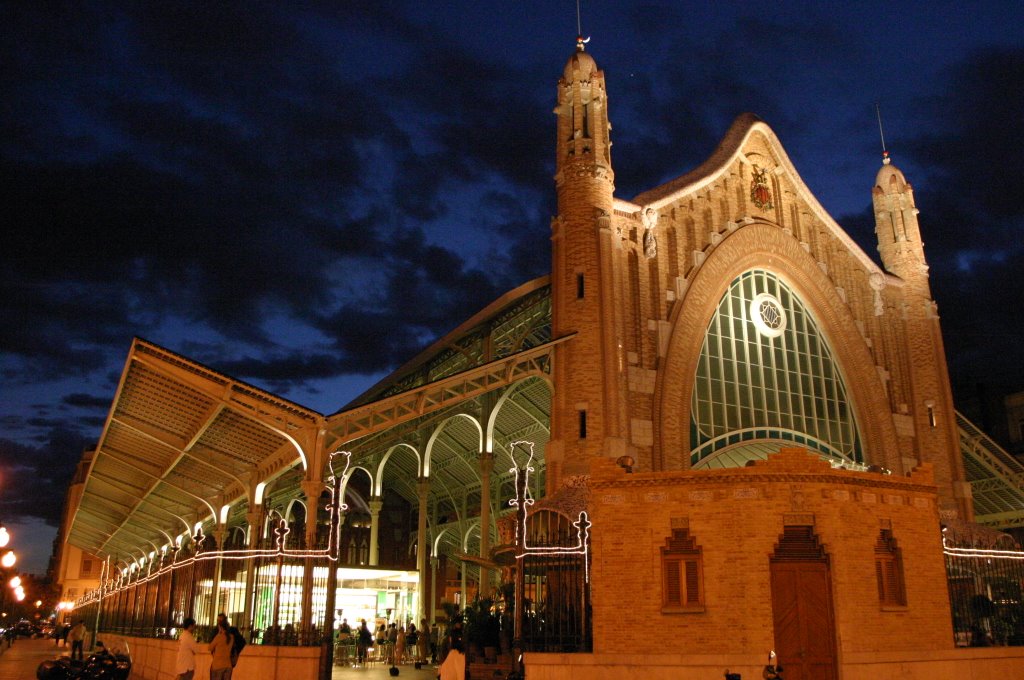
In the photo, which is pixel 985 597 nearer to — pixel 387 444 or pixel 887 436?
pixel 887 436

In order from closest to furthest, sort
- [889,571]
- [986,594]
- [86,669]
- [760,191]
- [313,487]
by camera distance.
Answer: [889,571], [986,594], [86,669], [313,487], [760,191]

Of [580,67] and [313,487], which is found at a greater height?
[580,67]

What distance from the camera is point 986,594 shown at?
17.9 meters

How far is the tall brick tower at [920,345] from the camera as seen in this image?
34594 mm

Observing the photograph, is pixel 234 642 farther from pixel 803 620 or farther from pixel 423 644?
pixel 423 644

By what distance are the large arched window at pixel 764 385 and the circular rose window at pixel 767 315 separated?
0.11 feet

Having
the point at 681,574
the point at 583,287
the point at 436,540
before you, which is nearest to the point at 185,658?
the point at 681,574

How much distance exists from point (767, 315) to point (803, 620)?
19436mm

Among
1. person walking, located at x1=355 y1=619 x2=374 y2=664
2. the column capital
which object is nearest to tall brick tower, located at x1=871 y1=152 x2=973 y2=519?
person walking, located at x1=355 y1=619 x2=374 y2=664

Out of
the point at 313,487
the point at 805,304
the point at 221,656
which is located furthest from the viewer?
the point at 805,304

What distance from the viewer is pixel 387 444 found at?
115 feet

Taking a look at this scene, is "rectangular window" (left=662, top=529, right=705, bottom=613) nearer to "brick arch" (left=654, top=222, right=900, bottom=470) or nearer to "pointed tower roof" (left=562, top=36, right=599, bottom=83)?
"brick arch" (left=654, top=222, right=900, bottom=470)

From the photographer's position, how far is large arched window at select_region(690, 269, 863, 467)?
3053 centimetres

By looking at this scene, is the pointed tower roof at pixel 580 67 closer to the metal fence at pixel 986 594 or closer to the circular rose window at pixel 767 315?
the circular rose window at pixel 767 315
